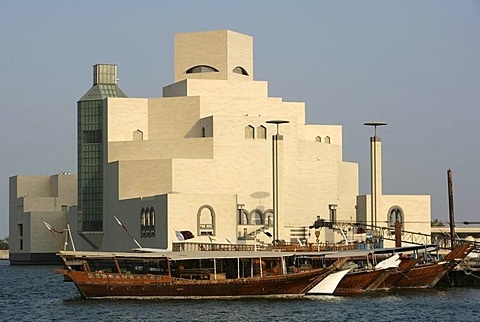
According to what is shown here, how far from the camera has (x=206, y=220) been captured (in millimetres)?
112438

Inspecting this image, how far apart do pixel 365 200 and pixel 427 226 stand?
273 inches

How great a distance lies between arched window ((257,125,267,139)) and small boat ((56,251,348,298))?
42660 mm

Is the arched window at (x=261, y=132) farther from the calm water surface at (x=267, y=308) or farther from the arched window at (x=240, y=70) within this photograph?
the calm water surface at (x=267, y=308)

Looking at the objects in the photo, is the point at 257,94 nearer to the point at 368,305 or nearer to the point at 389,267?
the point at 389,267

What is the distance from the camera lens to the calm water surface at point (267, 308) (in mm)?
67375

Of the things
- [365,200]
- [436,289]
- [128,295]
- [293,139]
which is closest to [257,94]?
[293,139]

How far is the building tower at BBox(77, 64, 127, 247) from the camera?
419ft

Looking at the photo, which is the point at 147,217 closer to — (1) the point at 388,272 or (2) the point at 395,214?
(2) the point at 395,214

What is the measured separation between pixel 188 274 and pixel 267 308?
8267mm

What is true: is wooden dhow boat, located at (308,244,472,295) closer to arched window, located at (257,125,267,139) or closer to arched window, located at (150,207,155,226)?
arched window, located at (150,207,155,226)

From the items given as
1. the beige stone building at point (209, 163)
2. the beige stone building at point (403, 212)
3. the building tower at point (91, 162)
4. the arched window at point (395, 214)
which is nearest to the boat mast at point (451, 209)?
the beige stone building at point (209, 163)

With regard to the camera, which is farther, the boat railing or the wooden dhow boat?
the boat railing

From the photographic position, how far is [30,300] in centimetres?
8469

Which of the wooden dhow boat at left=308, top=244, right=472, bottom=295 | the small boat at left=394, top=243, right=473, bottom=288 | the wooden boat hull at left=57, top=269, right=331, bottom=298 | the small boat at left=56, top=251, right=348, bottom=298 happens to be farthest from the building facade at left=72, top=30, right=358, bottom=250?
the wooden boat hull at left=57, top=269, right=331, bottom=298
